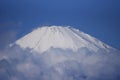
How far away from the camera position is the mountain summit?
4153cm

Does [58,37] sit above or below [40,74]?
above

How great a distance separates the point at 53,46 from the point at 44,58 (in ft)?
6.24

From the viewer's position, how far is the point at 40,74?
4531 cm

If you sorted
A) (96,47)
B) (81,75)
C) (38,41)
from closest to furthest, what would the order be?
(96,47), (38,41), (81,75)

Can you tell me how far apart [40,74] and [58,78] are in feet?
7.42

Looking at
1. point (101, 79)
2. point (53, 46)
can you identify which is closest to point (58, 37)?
point (53, 46)

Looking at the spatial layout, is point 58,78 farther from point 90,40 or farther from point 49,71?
point 90,40

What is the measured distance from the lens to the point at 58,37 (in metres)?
43.9

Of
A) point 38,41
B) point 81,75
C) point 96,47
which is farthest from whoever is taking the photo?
point 81,75

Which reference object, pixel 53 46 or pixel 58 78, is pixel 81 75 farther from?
pixel 53 46

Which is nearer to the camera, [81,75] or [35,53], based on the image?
[35,53]

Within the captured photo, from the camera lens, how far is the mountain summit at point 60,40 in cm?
4153

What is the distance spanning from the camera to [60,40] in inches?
1706

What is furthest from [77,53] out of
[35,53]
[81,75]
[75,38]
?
[81,75]
